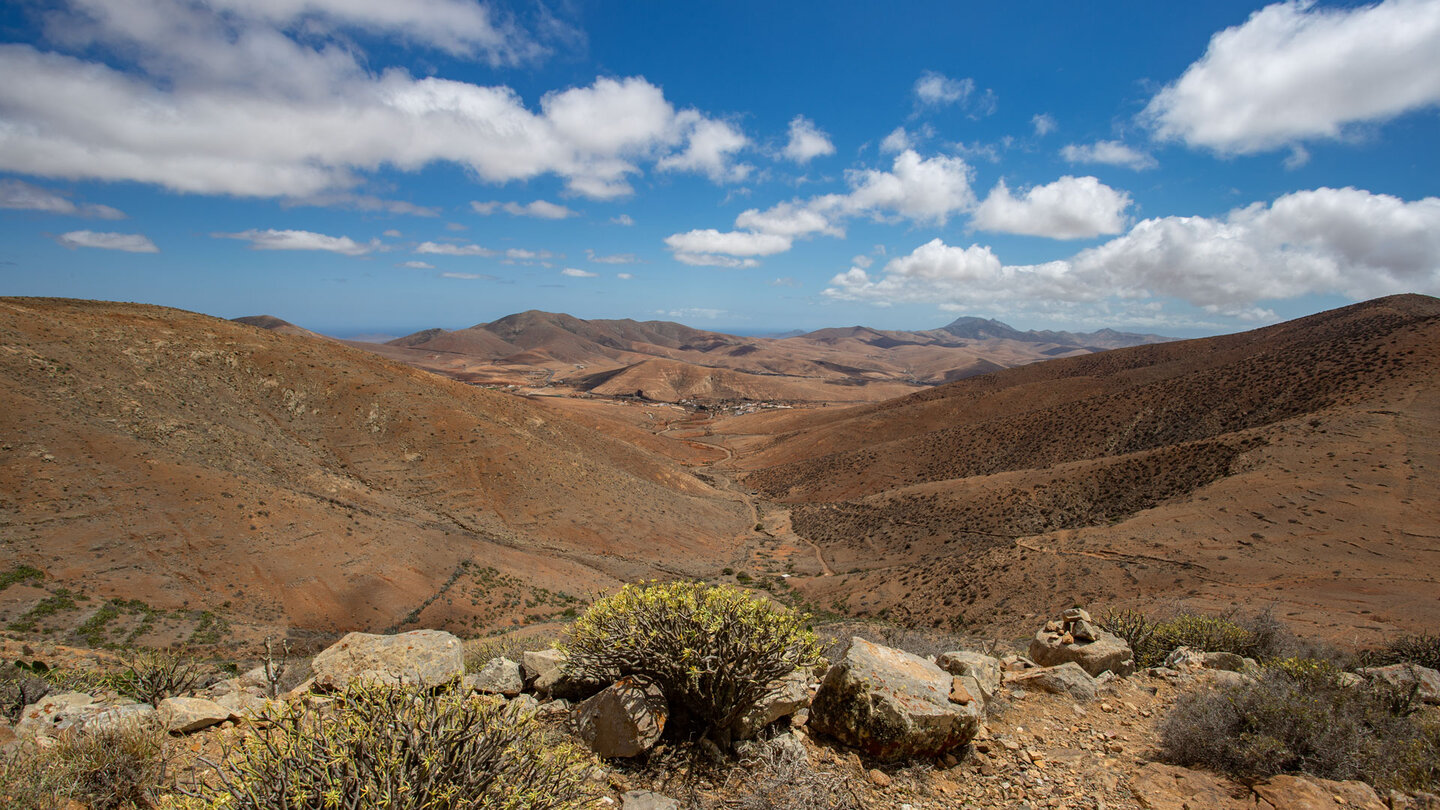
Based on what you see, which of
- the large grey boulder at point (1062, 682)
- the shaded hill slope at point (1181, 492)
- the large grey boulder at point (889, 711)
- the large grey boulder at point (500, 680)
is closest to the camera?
the large grey boulder at point (889, 711)

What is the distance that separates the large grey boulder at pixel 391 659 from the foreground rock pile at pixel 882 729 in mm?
21

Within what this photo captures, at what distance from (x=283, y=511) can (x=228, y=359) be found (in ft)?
53.0

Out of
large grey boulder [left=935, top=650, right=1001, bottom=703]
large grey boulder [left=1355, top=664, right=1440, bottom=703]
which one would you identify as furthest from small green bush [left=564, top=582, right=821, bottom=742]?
large grey boulder [left=1355, top=664, right=1440, bottom=703]

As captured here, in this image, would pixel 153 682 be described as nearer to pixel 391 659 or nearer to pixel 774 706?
pixel 391 659

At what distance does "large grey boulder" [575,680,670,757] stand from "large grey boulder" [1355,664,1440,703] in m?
8.36

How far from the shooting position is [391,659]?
21.1 ft

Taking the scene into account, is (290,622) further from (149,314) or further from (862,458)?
(862,458)

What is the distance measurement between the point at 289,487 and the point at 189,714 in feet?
81.9

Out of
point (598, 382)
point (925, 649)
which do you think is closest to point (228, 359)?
point (925, 649)

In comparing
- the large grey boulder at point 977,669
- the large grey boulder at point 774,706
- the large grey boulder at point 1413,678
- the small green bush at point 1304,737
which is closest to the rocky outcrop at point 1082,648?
the large grey boulder at point 977,669

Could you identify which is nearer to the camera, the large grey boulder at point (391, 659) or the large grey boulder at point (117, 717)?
the large grey boulder at point (117, 717)

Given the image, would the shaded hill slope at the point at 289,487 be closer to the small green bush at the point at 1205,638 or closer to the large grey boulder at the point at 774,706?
the large grey boulder at the point at 774,706

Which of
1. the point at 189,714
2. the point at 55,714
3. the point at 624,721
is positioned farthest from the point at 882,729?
the point at 55,714

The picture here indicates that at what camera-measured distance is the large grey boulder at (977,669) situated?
21.7ft
